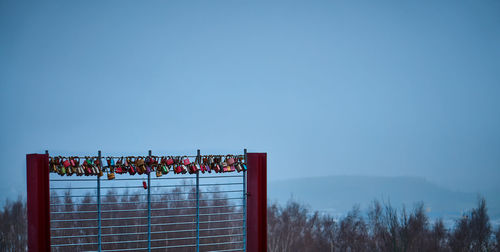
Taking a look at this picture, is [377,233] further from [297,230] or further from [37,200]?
[37,200]

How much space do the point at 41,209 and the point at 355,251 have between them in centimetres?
977

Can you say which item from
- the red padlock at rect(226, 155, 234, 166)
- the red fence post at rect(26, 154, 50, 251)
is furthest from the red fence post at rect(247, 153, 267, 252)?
the red fence post at rect(26, 154, 50, 251)

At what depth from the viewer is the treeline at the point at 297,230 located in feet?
34.1

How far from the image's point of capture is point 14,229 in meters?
12.4

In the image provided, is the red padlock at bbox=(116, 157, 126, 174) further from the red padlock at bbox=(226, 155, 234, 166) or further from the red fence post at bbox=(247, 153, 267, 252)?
the red fence post at bbox=(247, 153, 267, 252)

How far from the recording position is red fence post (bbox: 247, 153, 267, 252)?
707 centimetres

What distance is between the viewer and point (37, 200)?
6.32m

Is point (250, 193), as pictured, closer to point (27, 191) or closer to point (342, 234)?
point (27, 191)

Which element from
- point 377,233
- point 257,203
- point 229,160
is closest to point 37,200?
point 229,160

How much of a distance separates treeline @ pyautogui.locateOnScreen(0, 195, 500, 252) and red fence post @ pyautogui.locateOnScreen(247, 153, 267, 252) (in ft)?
6.01

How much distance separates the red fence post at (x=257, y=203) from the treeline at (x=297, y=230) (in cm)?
183

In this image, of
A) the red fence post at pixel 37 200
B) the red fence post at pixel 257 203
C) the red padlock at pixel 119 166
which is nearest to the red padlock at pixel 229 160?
the red fence post at pixel 257 203

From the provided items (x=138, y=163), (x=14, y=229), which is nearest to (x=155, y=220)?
(x=14, y=229)

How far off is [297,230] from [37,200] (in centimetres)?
975
